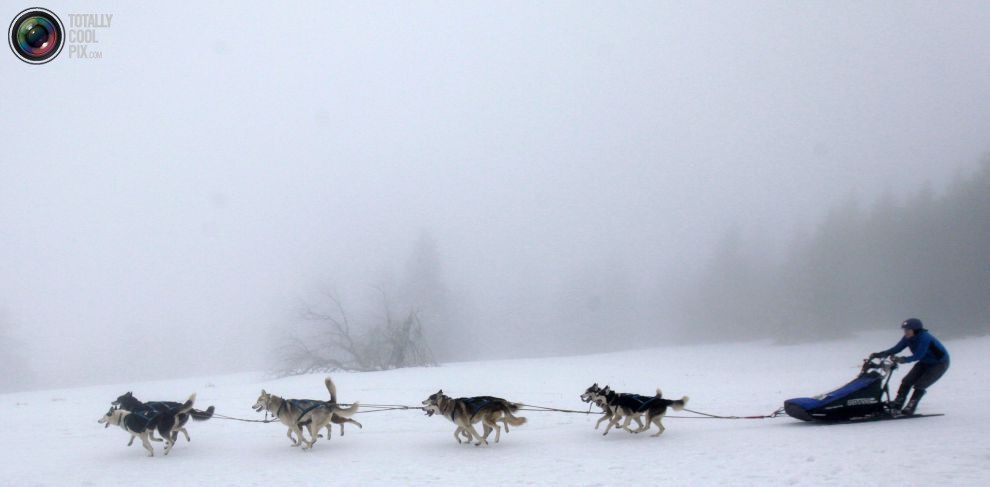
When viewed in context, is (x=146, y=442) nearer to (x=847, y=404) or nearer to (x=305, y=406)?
(x=305, y=406)

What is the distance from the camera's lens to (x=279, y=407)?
911 centimetres

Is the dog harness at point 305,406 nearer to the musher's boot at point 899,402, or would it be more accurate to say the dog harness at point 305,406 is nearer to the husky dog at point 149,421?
the husky dog at point 149,421

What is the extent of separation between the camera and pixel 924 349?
29.5ft

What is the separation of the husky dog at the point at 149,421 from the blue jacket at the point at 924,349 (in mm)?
11242

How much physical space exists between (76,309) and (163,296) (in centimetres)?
1509

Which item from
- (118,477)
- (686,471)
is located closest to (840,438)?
(686,471)

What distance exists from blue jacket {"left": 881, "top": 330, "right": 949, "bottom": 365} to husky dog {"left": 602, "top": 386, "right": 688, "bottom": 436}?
3.66 metres

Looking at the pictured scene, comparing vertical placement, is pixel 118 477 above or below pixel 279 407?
below

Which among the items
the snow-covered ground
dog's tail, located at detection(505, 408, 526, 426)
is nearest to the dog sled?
the snow-covered ground

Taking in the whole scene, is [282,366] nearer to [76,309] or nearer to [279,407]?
[279,407]

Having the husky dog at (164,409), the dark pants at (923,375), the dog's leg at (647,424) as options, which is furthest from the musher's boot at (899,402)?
the husky dog at (164,409)

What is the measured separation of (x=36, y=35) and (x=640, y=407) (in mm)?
22898

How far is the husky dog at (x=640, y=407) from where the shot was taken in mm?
8852
